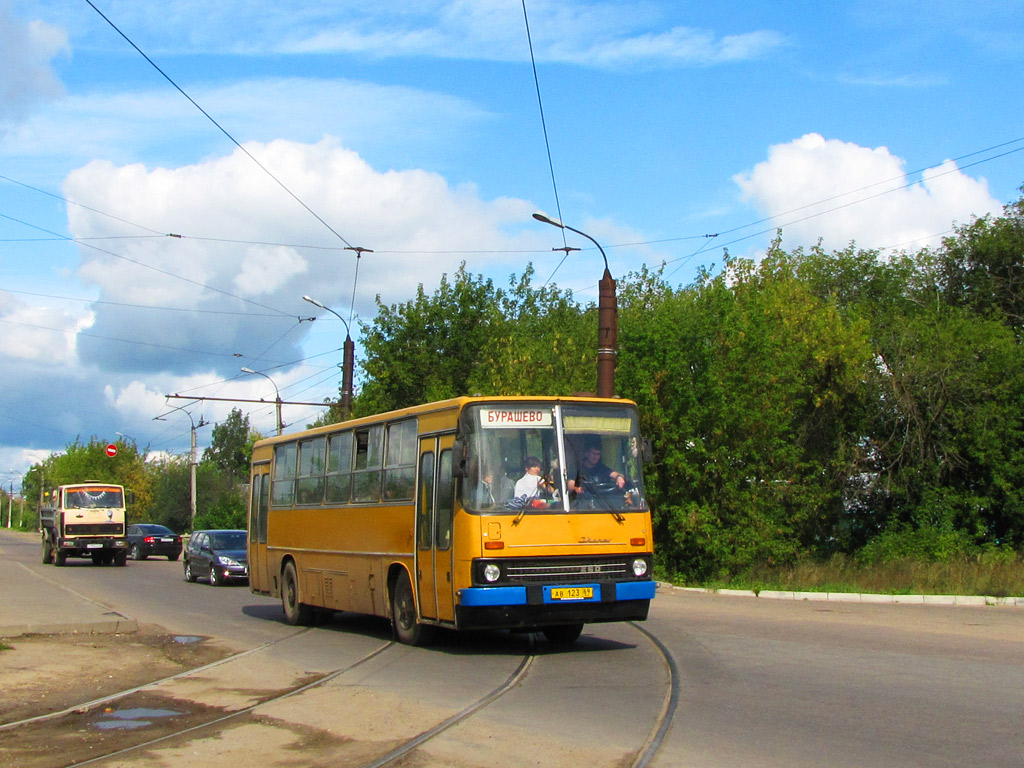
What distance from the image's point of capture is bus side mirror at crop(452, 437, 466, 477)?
1185 centimetres

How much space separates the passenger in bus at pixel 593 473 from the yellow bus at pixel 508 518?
0.05 feet

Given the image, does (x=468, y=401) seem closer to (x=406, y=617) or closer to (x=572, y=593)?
(x=572, y=593)

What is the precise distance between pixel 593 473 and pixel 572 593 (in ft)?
4.48

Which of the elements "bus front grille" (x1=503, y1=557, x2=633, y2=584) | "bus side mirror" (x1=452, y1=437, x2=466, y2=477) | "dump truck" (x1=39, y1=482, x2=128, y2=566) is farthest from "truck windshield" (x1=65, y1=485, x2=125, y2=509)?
"bus front grille" (x1=503, y1=557, x2=633, y2=584)

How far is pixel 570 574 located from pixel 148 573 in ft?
87.5

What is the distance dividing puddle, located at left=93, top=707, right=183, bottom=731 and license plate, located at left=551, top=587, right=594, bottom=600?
164 inches

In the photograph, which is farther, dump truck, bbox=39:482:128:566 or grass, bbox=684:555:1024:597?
dump truck, bbox=39:482:128:566

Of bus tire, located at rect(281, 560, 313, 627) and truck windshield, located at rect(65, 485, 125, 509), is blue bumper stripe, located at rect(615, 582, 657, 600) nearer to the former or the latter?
bus tire, located at rect(281, 560, 313, 627)

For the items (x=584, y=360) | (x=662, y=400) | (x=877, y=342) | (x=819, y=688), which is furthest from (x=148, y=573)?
(x=819, y=688)

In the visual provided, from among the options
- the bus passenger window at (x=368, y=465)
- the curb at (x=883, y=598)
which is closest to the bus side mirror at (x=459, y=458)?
the bus passenger window at (x=368, y=465)

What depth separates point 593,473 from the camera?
1248 centimetres

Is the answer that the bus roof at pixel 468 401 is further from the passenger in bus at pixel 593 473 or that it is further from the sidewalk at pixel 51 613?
the sidewalk at pixel 51 613

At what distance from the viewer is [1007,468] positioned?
1119 inches

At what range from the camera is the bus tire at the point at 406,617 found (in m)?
13.4
